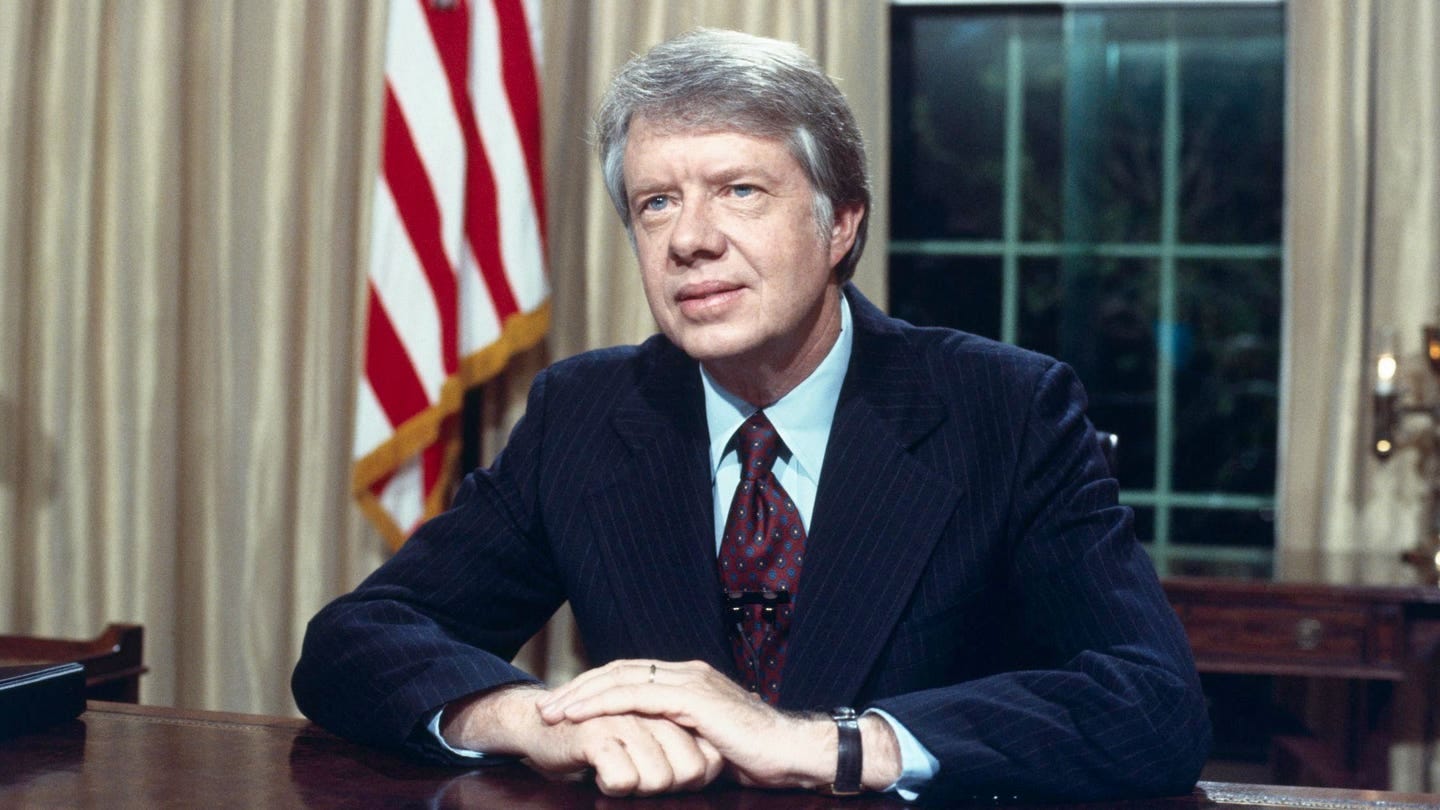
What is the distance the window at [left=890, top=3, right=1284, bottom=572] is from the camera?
4145 mm

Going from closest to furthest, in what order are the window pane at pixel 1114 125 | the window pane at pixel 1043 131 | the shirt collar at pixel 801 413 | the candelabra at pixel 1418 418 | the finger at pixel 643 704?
the finger at pixel 643 704, the shirt collar at pixel 801 413, the candelabra at pixel 1418 418, the window pane at pixel 1114 125, the window pane at pixel 1043 131

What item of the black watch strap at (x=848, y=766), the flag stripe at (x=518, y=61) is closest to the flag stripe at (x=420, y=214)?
the flag stripe at (x=518, y=61)

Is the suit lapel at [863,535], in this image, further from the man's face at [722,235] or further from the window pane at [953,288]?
the window pane at [953,288]

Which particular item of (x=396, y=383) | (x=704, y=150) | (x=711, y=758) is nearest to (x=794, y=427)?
(x=704, y=150)

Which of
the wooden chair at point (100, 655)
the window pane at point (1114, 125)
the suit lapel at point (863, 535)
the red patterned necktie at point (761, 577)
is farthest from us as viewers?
the window pane at point (1114, 125)

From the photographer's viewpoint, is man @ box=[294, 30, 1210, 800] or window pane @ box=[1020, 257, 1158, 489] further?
window pane @ box=[1020, 257, 1158, 489]

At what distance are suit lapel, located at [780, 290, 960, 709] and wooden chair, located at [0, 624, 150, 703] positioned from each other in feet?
4.83

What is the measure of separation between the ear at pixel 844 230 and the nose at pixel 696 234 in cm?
20

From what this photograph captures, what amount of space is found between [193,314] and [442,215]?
99cm

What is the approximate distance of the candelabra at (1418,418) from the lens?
138 inches

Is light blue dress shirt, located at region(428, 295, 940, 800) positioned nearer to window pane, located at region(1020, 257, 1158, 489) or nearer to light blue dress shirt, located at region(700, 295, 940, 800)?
light blue dress shirt, located at region(700, 295, 940, 800)

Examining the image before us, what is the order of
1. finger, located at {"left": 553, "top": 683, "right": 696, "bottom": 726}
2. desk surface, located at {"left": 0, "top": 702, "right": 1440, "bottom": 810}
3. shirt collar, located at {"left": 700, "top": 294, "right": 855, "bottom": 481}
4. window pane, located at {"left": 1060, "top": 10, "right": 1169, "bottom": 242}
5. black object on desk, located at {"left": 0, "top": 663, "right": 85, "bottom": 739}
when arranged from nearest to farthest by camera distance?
desk surface, located at {"left": 0, "top": 702, "right": 1440, "bottom": 810}
finger, located at {"left": 553, "top": 683, "right": 696, "bottom": 726}
black object on desk, located at {"left": 0, "top": 663, "right": 85, "bottom": 739}
shirt collar, located at {"left": 700, "top": 294, "right": 855, "bottom": 481}
window pane, located at {"left": 1060, "top": 10, "right": 1169, "bottom": 242}

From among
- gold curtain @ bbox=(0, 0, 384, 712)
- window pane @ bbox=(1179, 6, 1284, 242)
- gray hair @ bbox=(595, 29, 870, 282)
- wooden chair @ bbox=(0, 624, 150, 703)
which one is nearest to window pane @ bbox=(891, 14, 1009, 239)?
window pane @ bbox=(1179, 6, 1284, 242)

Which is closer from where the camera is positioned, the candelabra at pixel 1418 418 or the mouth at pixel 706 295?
the mouth at pixel 706 295
